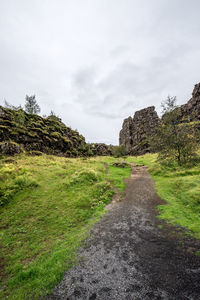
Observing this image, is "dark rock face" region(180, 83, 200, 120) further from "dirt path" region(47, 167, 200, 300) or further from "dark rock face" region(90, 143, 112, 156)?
"dirt path" region(47, 167, 200, 300)

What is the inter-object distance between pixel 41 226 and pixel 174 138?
21.5 m

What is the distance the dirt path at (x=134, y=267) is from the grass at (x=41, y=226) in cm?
72

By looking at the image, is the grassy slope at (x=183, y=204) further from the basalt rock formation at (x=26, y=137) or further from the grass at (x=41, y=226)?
the basalt rock formation at (x=26, y=137)

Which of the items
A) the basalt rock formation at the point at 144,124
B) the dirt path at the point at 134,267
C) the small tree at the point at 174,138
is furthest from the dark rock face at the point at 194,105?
the dirt path at the point at 134,267

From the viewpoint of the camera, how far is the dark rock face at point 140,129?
72562 millimetres

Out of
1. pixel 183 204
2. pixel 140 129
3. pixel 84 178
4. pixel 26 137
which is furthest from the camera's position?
pixel 140 129

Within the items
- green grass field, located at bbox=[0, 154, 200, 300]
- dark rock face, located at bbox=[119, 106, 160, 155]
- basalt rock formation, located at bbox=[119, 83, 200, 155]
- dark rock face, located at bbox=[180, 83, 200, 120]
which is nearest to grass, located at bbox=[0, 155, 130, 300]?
green grass field, located at bbox=[0, 154, 200, 300]

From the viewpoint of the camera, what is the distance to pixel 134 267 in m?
4.56

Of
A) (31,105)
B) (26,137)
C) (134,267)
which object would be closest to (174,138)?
(134,267)

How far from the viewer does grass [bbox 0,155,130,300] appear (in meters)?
4.49

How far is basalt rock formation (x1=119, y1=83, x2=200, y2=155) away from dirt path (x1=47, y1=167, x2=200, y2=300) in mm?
61954

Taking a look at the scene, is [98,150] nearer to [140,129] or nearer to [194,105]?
[140,129]

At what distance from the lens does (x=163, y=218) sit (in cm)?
778

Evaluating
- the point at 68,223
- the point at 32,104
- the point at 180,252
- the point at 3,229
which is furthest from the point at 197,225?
the point at 32,104
